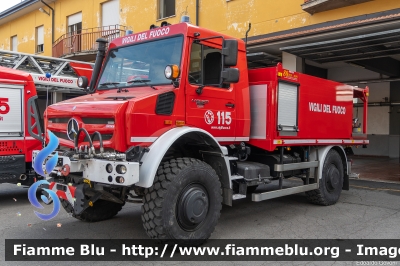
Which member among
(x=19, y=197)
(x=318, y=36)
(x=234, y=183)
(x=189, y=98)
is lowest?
(x=19, y=197)

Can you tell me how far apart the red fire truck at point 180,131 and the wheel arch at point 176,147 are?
0.01m

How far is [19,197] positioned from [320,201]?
6.49 meters

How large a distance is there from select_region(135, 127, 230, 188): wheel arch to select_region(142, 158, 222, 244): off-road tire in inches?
8.8

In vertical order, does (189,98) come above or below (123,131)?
above

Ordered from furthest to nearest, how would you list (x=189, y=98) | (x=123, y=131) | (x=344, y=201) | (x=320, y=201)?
(x=344, y=201) → (x=320, y=201) → (x=189, y=98) → (x=123, y=131)

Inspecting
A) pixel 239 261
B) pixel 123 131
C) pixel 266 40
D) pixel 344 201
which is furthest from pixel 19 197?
pixel 266 40

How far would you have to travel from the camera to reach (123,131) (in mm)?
4383

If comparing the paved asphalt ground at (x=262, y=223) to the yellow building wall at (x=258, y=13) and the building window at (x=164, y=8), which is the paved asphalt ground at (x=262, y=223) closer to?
the yellow building wall at (x=258, y=13)

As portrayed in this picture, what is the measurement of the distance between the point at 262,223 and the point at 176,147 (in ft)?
6.88

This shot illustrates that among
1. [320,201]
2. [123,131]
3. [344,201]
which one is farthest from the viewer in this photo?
[344,201]

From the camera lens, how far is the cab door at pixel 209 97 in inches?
200

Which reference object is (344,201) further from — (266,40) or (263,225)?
(266,40)

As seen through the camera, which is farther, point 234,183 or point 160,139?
point 234,183

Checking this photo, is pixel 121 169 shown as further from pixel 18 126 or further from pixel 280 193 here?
pixel 18 126
